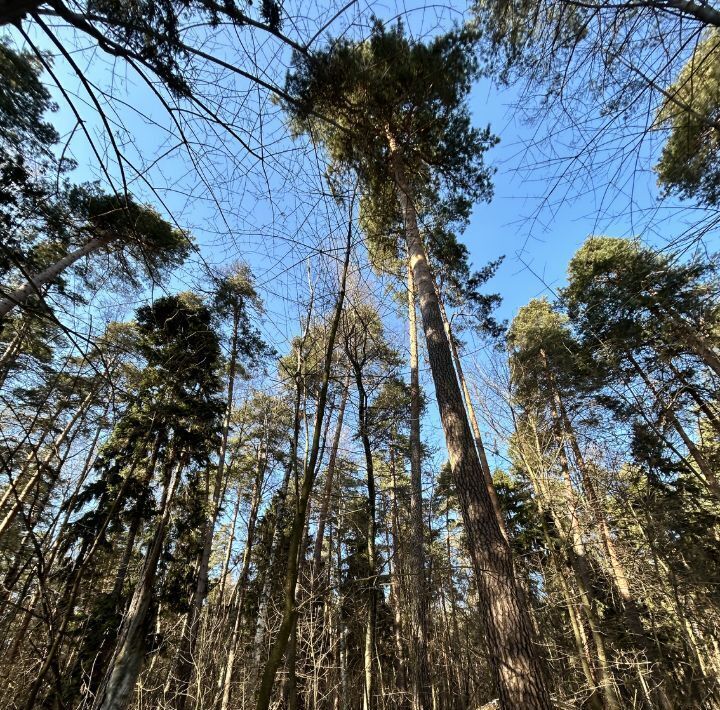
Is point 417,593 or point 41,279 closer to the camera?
point 41,279

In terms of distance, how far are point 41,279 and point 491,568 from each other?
208 inches

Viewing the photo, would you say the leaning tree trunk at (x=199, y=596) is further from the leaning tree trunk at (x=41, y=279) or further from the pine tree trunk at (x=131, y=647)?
the leaning tree trunk at (x=41, y=279)

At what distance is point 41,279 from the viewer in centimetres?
375

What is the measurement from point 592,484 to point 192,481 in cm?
876

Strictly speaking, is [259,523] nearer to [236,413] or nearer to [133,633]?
[236,413]

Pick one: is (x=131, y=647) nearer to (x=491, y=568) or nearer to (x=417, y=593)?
(x=417, y=593)

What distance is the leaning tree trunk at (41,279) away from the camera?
0.95 m

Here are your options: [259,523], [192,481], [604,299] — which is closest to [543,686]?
[604,299]

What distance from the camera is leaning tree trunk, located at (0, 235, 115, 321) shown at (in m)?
0.95

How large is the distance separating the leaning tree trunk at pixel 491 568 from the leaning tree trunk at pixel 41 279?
7.17ft

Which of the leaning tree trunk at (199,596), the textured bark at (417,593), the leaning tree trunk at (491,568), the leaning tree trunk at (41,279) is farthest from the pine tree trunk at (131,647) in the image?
→ the leaning tree trunk at (491,568)

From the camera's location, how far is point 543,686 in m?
2.79

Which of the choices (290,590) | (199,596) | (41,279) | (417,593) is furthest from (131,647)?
(290,590)

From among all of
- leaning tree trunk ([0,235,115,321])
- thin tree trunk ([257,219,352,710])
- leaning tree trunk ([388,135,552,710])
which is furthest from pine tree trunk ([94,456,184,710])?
thin tree trunk ([257,219,352,710])
